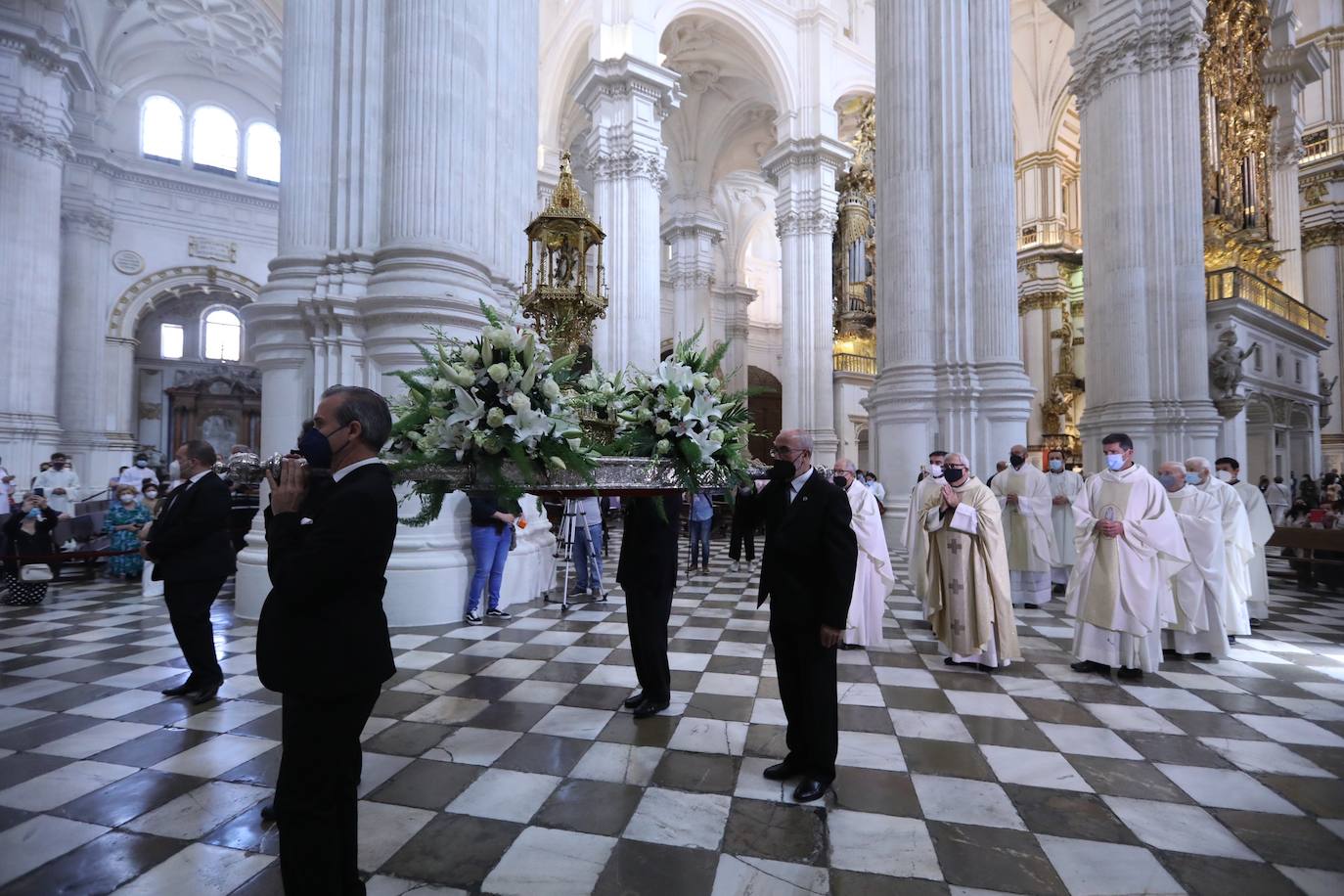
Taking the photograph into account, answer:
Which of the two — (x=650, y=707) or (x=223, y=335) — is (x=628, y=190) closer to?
(x=650, y=707)

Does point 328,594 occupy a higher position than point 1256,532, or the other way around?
point 328,594

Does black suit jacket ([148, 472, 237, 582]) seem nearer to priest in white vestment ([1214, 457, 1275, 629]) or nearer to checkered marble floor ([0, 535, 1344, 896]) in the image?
checkered marble floor ([0, 535, 1344, 896])

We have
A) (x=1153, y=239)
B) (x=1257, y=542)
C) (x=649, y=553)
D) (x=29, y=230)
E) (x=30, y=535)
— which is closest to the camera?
(x=649, y=553)

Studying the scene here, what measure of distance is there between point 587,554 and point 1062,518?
6314 millimetres

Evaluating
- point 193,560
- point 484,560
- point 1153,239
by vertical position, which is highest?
point 1153,239

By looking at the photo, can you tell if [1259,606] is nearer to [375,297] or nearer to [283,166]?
[375,297]

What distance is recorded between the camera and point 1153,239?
12250 millimetres

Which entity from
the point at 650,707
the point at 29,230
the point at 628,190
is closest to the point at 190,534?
the point at 650,707

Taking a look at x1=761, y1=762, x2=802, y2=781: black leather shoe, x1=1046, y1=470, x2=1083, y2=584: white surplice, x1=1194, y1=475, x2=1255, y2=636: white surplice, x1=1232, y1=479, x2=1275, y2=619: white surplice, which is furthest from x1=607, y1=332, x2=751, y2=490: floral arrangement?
x1=1046, y1=470, x2=1083, y2=584: white surplice

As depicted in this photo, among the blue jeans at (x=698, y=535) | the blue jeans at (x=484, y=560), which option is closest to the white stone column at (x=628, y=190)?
the blue jeans at (x=698, y=535)

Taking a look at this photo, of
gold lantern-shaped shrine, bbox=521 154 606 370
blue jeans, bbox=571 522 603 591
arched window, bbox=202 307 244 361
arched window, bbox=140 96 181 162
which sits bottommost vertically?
blue jeans, bbox=571 522 603 591

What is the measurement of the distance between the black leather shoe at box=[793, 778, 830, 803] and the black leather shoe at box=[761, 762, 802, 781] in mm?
120

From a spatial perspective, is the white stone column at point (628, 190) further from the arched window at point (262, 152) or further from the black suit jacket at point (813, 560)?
the arched window at point (262, 152)

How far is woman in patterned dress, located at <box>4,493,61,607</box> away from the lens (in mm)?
6844
